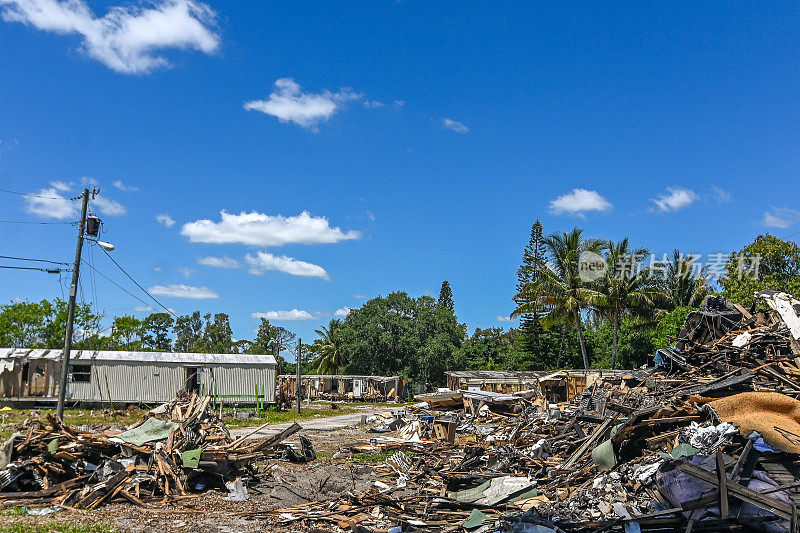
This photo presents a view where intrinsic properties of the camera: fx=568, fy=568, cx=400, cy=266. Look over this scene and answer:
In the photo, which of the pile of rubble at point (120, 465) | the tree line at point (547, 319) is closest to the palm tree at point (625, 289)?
the tree line at point (547, 319)

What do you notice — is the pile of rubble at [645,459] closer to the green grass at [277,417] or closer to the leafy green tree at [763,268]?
the green grass at [277,417]

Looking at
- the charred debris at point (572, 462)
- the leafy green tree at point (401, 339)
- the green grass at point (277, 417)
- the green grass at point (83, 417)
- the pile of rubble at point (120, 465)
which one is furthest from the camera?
the leafy green tree at point (401, 339)

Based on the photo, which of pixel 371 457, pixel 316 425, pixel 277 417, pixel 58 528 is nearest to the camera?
pixel 58 528

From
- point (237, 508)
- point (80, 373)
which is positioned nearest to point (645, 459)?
point (237, 508)

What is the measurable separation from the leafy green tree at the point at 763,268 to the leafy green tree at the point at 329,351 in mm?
34568

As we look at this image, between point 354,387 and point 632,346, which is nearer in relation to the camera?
point 632,346

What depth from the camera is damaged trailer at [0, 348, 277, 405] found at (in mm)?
31906

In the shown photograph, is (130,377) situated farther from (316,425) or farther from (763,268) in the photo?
(763,268)

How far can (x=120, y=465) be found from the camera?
38.7 ft

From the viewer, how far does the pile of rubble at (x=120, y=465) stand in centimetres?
1112

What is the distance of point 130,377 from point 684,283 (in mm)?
38808

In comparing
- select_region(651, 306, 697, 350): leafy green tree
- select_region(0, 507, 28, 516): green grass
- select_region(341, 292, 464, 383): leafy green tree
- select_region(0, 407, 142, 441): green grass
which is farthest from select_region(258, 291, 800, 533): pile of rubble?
select_region(341, 292, 464, 383): leafy green tree

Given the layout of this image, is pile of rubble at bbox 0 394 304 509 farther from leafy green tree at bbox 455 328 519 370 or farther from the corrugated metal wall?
leafy green tree at bbox 455 328 519 370

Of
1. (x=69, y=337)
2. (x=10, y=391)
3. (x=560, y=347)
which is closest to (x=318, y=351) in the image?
(x=560, y=347)
